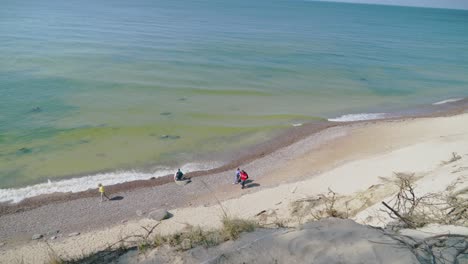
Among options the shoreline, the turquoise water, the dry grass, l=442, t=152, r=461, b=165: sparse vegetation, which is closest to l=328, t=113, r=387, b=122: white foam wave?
the shoreline

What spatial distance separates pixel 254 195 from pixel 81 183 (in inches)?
341

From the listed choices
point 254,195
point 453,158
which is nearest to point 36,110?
point 254,195

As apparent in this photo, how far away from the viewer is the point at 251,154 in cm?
2014

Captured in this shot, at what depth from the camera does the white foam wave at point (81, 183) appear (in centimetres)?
1568

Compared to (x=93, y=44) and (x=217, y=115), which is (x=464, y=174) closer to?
(x=217, y=115)

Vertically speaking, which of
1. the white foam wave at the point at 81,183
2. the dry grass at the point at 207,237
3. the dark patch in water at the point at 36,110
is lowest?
the white foam wave at the point at 81,183

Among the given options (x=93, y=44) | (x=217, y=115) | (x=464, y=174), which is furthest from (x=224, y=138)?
(x=93, y=44)

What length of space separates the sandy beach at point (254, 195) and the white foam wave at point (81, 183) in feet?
2.60

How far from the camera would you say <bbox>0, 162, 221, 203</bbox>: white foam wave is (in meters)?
15.7

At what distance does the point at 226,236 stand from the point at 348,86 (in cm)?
3194

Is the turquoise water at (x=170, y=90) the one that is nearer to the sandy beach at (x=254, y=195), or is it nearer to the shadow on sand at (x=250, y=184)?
the sandy beach at (x=254, y=195)

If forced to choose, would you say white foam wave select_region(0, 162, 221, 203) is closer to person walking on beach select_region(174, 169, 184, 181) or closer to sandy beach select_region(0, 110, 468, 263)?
sandy beach select_region(0, 110, 468, 263)

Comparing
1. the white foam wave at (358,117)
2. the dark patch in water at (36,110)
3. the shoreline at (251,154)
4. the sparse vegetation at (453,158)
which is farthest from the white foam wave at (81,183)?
the white foam wave at (358,117)

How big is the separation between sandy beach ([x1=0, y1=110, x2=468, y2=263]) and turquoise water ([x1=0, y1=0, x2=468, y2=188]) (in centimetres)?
285
